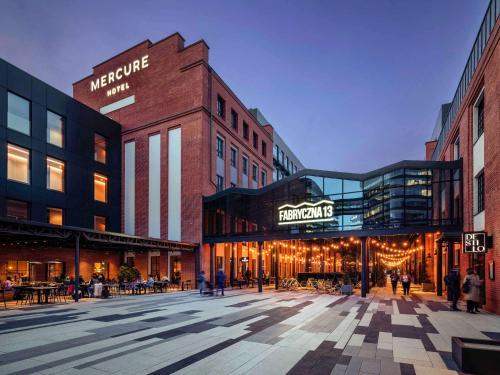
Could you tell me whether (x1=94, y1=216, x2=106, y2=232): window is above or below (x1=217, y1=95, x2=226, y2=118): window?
below

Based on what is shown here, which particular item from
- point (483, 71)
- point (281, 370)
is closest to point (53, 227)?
point (281, 370)

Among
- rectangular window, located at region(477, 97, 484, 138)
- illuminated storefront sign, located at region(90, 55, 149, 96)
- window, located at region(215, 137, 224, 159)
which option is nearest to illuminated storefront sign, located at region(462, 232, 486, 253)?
rectangular window, located at region(477, 97, 484, 138)

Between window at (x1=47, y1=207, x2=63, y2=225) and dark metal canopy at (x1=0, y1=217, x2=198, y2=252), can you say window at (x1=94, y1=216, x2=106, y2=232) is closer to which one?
window at (x1=47, y1=207, x2=63, y2=225)

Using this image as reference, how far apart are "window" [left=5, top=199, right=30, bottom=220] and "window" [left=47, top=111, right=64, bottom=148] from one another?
483cm

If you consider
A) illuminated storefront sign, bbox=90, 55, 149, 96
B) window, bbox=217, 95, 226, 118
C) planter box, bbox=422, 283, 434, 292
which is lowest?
planter box, bbox=422, 283, 434, 292

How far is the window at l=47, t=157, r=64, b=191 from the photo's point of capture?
2375 cm

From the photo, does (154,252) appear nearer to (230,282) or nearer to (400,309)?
(230,282)

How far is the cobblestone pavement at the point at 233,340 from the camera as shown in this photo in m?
6.52

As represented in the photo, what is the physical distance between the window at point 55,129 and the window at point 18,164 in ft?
7.28

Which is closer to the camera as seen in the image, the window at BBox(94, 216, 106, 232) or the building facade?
the building facade

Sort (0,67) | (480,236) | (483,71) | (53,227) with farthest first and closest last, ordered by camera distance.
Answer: (0,67) → (53,227) → (483,71) → (480,236)

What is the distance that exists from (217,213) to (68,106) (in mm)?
13760

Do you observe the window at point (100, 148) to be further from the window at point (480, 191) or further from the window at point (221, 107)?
the window at point (480, 191)

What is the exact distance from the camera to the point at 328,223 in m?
22.2
